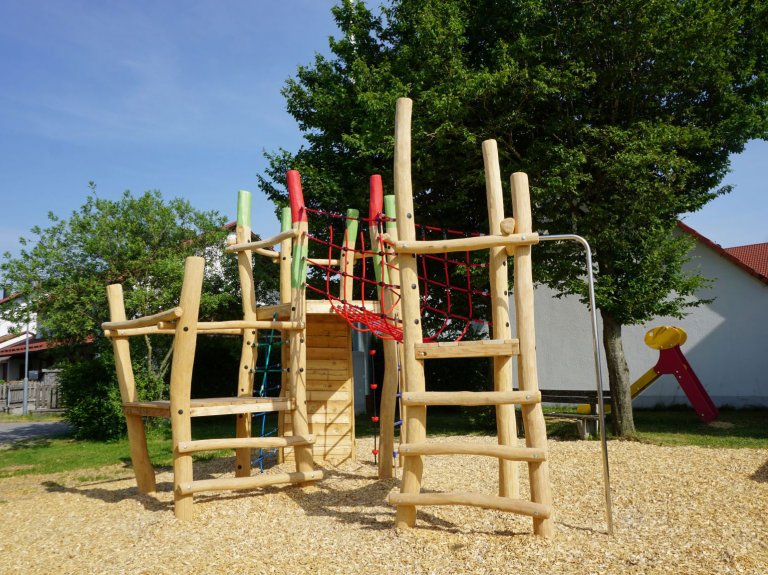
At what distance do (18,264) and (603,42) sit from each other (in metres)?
13.1

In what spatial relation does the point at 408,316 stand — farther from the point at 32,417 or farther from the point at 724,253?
the point at 32,417

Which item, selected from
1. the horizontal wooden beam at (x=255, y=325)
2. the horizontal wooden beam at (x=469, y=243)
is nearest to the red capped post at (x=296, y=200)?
the horizontal wooden beam at (x=255, y=325)

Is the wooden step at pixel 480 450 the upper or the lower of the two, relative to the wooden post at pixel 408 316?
lower

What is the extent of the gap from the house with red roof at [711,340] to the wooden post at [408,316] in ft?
41.5

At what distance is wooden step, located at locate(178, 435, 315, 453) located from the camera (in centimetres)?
600

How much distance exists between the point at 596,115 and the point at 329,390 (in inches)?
282

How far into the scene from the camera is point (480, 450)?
5070mm


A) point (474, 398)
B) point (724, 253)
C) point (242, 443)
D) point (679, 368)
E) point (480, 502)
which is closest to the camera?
point (480, 502)

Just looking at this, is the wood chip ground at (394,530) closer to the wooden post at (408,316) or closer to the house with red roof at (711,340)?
the wooden post at (408,316)

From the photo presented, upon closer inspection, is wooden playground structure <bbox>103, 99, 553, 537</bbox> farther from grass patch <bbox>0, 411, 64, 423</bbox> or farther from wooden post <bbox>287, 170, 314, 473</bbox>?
grass patch <bbox>0, 411, 64, 423</bbox>

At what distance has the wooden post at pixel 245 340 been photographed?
718cm

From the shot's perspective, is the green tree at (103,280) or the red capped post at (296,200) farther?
the green tree at (103,280)

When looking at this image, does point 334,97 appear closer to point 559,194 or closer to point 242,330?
point 559,194

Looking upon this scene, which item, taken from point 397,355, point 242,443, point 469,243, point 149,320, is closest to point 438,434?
point 397,355
